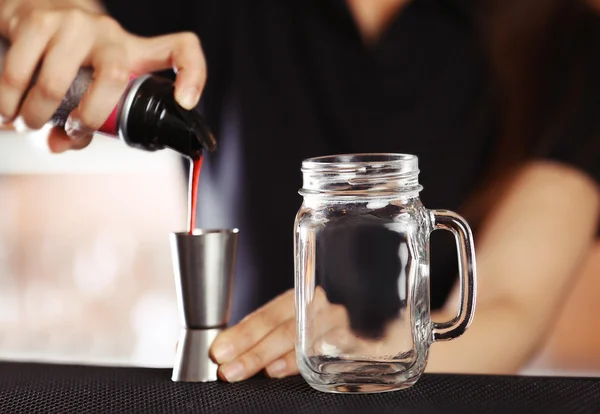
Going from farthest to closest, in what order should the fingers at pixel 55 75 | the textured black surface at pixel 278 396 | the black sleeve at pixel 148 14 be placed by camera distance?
1. the black sleeve at pixel 148 14
2. the fingers at pixel 55 75
3. the textured black surface at pixel 278 396

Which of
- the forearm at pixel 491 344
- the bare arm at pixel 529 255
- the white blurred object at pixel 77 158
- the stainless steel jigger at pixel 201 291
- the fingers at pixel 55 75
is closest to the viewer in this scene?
the stainless steel jigger at pixel 201 291

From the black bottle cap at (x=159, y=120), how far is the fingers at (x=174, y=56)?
4cm

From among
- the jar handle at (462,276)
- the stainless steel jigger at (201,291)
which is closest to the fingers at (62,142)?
the stainless steel jigger at (201,291)

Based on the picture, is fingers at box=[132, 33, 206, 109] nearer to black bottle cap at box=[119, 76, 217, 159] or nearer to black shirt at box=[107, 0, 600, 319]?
black bottle cap at box=[119, 76, 217, 159]

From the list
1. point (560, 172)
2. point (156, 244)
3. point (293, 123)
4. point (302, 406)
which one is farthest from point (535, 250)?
point (156, 244)

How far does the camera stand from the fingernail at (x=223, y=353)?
72 centimetres

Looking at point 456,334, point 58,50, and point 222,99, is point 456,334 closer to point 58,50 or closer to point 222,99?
point 58,50

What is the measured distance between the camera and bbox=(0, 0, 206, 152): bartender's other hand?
31.4 inches

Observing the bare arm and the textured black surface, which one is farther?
the bare arm

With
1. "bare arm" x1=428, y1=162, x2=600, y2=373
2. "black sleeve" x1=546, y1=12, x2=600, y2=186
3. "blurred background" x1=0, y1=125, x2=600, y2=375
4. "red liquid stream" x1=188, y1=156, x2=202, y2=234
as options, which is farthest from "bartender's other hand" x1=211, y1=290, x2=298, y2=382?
"blurred background" x1=0, y1=125, x2=600, y2=375

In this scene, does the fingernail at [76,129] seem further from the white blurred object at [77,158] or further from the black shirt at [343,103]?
the white blurred object at [77,158]

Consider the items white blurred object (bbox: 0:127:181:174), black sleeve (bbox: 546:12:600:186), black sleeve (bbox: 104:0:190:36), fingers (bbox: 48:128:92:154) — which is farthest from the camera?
white blurred object (bbox: 0:127:181:174)

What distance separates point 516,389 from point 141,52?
0.58 metres

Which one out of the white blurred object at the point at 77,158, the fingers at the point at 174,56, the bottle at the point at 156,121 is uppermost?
the fingers at the point at 174,56
